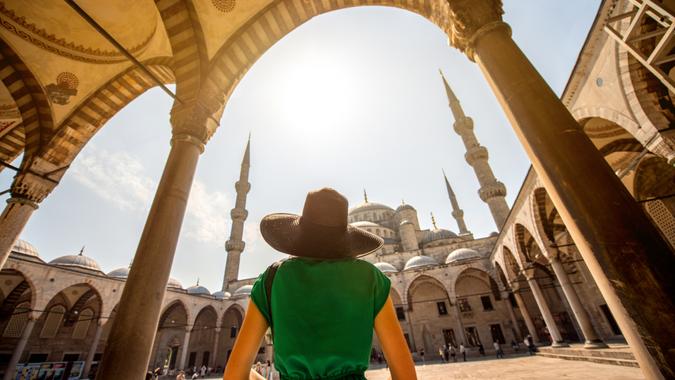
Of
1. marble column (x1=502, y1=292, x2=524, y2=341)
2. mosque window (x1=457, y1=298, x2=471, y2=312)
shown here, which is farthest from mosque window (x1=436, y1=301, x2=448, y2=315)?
marble column (x1=502, y1=292, x2=524, y2=341)

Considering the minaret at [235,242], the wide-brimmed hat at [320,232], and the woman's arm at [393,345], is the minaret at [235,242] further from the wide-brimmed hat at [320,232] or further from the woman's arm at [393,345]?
the woman's arm at [393,345]

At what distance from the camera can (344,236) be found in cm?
108

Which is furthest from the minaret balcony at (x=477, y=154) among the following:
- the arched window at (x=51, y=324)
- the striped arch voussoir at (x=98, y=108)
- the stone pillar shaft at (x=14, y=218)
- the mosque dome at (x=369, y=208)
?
the arched window at (x=51, y=324)

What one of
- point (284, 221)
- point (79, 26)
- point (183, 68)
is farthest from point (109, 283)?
point (284, 221)

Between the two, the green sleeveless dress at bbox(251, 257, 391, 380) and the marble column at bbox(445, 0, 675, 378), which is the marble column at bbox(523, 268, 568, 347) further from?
the green sleeveless dress at bbox(251, 257, 391, 380)

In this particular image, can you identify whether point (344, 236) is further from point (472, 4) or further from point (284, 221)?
point (472, 4)

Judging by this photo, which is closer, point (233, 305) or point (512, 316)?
point (512, 316)

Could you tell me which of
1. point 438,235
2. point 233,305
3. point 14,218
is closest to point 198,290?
point 233,305

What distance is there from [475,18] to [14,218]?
8200 millimetres

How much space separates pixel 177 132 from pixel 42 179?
394 cm

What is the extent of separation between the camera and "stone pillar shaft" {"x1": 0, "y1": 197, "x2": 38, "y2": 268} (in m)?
5.02

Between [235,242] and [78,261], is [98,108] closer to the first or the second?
[78,261]

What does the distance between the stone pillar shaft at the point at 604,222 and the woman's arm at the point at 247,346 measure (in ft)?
6.05

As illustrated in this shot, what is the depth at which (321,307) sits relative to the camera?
3.10 ft
